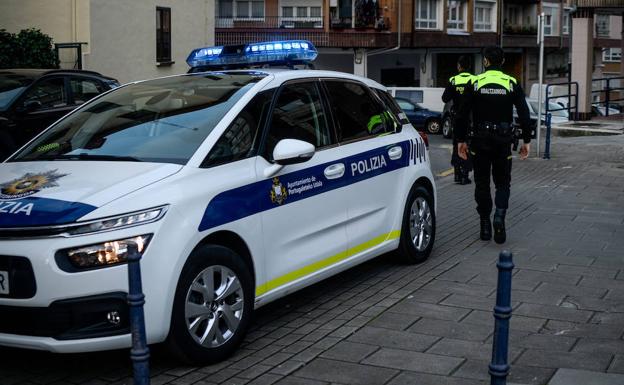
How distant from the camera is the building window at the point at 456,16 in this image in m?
51.8

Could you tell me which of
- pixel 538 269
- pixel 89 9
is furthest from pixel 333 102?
pixel 89 9

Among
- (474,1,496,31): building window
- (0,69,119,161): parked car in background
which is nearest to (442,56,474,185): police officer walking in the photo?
(0,69,119,161): parked car in background

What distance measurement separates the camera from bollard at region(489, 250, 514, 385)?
378 centimetres

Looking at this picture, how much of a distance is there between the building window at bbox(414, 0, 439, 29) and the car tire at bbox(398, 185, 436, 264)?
41422 millimetres

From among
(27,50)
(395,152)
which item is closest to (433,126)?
(27,50)

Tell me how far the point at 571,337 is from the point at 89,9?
759 inches

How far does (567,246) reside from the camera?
8.96 metres

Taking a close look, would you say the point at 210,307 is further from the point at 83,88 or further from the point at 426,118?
the point at 426,118

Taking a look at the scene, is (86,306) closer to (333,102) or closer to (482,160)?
(333,102)

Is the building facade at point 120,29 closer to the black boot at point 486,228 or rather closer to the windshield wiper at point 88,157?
the black boot at point 486,228

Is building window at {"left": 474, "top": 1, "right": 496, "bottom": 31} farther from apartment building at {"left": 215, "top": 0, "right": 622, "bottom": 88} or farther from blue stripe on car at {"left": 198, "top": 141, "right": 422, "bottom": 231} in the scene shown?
blue stripe on car at {"left": 198, "top": 141, "right": 422, "bottom": 231}

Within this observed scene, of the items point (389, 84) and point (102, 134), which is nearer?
point (102, 134)

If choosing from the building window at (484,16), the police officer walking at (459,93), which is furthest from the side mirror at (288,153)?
the building window at (484,16)

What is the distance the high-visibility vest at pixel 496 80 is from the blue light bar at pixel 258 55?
1.79 meters
